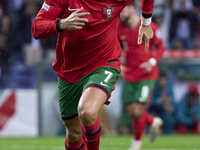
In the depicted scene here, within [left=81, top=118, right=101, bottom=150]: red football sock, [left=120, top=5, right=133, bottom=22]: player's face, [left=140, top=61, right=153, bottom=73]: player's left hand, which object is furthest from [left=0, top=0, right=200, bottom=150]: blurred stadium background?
[left=81, top=118, right=101, bottom=150]: red football sock

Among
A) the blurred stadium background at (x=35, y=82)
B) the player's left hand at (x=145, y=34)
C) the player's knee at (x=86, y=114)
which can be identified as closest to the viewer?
the player's knee at (x=86, y=114)

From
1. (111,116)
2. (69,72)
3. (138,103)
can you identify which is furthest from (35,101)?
(69,72)

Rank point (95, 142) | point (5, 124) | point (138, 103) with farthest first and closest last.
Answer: point (5, 124)
point (138, 103)
point (95, 142)

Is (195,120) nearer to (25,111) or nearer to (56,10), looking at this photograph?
(25,111)

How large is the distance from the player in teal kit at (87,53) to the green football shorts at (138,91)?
126 inches

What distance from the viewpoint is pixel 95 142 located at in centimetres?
425

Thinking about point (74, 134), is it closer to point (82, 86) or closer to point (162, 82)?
point (82, 86)

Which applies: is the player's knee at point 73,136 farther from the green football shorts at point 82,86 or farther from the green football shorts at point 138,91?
the green football shorts at point 138,91

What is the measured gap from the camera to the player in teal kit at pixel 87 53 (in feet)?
13.8

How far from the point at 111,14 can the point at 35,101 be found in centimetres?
605

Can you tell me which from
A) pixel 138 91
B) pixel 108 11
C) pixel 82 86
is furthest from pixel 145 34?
pixel 138 91

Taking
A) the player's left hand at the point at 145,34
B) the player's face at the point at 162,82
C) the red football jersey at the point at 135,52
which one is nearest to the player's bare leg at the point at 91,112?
the player's left hand at the point at 145,34

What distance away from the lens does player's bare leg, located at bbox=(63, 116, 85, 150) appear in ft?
15.8

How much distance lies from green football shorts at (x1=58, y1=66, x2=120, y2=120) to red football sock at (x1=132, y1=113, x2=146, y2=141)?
125 inches
